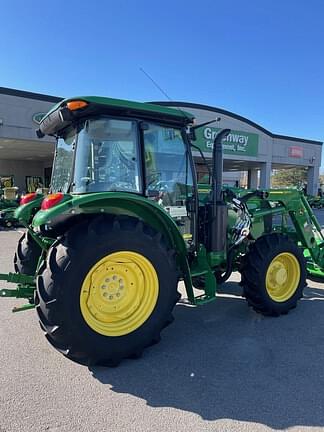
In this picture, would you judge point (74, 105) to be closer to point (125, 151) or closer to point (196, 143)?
point (125, 151)

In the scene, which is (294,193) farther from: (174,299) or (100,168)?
(100,168)

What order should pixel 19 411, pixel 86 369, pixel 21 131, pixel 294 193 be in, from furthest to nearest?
pixel 21 131 → pixel 294 193 → pixel 86 369 → pixel 19 411

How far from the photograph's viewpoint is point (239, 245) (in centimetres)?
450

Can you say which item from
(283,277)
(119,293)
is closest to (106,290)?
(119,293)

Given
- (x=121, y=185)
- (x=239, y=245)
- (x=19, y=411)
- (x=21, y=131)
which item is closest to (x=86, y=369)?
(x=19, y=411)

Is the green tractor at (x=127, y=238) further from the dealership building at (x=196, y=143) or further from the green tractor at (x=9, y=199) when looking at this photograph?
the green tractor at (x=9, y=199)

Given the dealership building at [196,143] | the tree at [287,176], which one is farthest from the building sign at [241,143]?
the tree at [287,176]

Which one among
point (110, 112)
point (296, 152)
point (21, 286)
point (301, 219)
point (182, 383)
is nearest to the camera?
point (182, 383)

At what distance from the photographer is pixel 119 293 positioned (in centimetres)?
321

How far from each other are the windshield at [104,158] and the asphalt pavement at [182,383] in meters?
1.66

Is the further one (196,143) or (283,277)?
(196,143)

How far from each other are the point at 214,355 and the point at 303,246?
9.05ft

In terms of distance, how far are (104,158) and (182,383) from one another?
7.12ft

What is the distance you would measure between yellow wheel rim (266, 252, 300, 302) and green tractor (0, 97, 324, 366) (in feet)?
0.04
